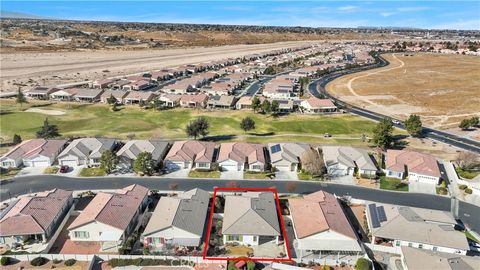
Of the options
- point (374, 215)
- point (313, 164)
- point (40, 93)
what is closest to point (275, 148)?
point (313, 164)

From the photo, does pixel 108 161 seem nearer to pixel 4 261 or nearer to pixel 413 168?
pixel 4 261

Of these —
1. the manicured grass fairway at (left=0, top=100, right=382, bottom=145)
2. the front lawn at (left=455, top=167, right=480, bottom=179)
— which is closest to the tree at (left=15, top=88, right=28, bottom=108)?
the manicured grass fairway at (left=0, top=100, right=382, bottom=145)

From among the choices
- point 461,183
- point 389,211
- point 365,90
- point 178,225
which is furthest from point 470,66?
point 178,225

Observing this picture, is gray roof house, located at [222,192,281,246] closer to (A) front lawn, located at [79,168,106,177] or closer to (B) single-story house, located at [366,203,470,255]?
(B) single-story house, located at [366,203,470,255]

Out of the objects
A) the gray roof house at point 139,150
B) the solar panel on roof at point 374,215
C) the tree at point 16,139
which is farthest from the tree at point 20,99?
the solar panel on roof at point 374,215

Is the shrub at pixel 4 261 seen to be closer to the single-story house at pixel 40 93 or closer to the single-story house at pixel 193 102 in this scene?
the single-story house at pixel 193 102

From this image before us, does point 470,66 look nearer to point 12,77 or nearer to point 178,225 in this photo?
point 178,225

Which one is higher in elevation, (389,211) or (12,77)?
(12,77)
